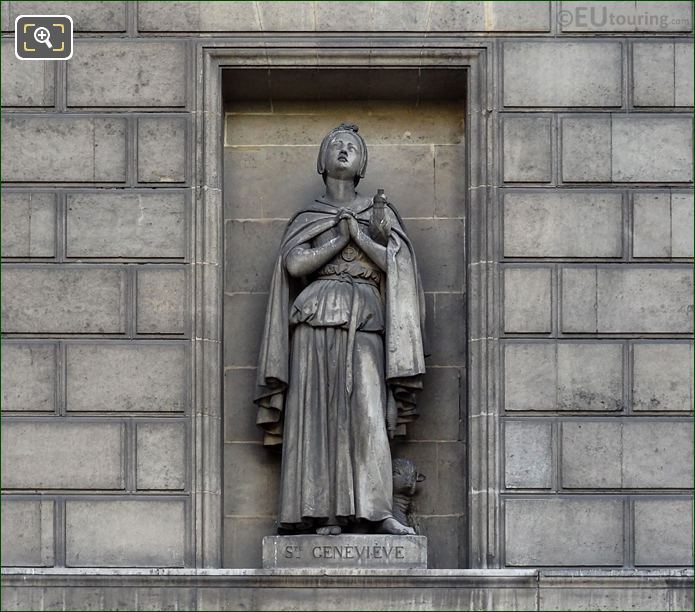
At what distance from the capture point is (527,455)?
65.0 feet

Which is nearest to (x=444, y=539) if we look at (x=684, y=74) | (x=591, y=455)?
(x=591, y=455)

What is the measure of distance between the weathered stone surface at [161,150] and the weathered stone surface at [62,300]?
3.05 ft

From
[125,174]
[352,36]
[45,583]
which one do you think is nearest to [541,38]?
[352,36]

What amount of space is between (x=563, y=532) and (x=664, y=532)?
864 millimetres

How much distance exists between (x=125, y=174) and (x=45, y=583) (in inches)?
143

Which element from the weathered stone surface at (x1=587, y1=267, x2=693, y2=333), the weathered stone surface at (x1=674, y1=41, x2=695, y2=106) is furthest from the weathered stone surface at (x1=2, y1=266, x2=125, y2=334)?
the weathered stone surface at (x1=674, y1=41, x2=695, y2=106)

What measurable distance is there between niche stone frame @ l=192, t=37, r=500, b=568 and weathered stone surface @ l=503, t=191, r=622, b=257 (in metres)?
0.18

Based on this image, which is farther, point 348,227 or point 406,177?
point 406,177

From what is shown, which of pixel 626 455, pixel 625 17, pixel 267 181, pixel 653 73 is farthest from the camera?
pixel 267 181

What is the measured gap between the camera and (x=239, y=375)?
20.5 metres

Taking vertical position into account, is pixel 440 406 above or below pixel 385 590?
above

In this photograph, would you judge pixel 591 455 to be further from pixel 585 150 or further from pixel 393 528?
pixel 585 150

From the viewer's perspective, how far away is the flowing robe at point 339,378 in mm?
19625

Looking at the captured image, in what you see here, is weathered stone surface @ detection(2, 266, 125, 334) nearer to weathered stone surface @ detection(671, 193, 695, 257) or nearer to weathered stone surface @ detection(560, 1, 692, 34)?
weathered stone surface @ detection(560, 1, 692, 34)
